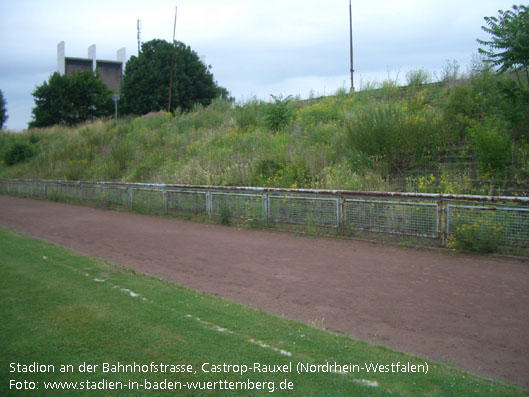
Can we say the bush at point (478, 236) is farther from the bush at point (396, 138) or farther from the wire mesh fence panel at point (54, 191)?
the wire mesh fence panel at point (54, 191)

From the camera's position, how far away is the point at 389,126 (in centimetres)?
1535

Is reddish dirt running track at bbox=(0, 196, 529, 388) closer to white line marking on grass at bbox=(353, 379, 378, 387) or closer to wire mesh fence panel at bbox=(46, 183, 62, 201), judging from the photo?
white line marking on grass at bbox=(353, 379, 378, 387)

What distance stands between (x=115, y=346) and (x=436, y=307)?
161 inches

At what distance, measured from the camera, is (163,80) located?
5091 cm

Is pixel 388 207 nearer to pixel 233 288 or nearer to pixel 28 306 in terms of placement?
pixel 233 288

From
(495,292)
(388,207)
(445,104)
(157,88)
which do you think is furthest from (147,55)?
(495,292)

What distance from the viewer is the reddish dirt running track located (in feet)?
16.6

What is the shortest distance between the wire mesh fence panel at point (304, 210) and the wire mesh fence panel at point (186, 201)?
10.3ft

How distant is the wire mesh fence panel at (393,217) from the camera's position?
9.77m

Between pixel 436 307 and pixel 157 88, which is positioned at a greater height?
pixel 157 88

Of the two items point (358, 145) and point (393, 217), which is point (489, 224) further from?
point (358, 145)

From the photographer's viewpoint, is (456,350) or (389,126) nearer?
(456,350)

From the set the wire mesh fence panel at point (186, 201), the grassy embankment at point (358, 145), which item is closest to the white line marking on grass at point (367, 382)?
the grassy embankment at point (358, 145)

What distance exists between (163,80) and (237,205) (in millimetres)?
40614
